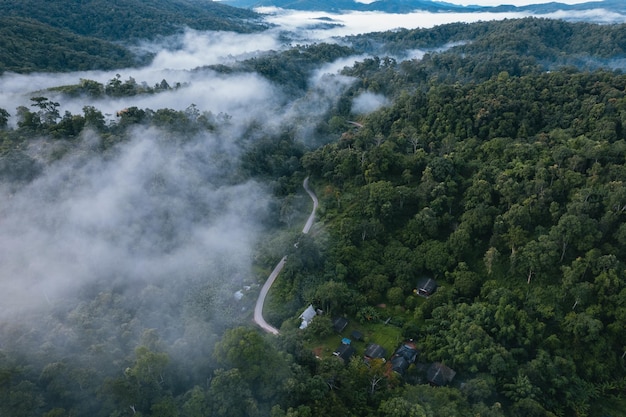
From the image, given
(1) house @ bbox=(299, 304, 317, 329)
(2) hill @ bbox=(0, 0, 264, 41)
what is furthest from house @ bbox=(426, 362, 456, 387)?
(2) hill @ bbox=(0, 0, 264, 41)

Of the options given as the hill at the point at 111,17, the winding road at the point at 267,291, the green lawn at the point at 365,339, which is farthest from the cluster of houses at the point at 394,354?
the hill at the point at 111,17

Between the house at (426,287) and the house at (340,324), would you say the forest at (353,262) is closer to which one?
the house at (340,324)

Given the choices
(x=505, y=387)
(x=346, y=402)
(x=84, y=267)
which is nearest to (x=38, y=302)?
(x=84, y=267)

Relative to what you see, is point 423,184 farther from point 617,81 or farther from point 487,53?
point 487,53

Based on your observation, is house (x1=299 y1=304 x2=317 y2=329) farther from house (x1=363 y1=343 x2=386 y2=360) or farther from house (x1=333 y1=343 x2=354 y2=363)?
house (x1=363 y1=343 x2=386 y2=360)

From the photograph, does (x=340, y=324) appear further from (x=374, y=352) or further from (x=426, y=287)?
(x=426, y=287)

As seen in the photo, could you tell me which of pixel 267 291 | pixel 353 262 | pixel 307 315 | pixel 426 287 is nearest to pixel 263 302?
pixel 267 291
